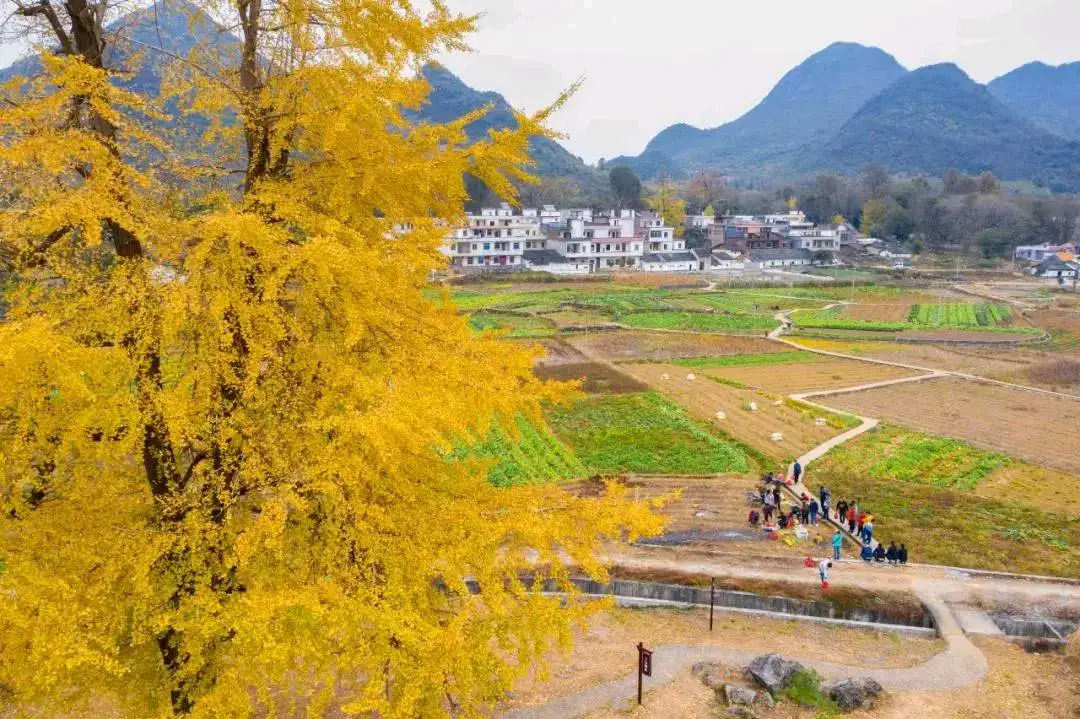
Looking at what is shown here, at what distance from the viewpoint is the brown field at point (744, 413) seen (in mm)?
33000

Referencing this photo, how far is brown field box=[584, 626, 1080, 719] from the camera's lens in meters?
13.7

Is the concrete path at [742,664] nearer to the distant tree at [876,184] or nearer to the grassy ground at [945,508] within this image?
the grassy ground at [945,508]

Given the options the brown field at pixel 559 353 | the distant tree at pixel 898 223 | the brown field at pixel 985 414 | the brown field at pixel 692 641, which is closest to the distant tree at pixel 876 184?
the distant tree at pixel 898 223

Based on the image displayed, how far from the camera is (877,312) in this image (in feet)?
238

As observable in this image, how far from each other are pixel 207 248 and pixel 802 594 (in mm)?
16876

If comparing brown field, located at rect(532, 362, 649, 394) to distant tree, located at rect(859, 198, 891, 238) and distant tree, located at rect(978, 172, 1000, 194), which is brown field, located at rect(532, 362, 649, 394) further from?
distant tree, located at rect(978, 172, 1000, 194)

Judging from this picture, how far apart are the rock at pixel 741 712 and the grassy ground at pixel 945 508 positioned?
418 inches

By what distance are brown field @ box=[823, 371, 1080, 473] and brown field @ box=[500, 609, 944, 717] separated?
1909 cm

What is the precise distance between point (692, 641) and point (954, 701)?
17.3ft

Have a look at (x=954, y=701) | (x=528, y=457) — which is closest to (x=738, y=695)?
(x=954, y=701)

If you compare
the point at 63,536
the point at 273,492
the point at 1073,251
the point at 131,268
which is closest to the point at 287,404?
the point at 273,492

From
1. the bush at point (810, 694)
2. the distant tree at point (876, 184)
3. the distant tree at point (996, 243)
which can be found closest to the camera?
the bush at point (810, 694)

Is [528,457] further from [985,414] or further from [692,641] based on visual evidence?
[985,414]

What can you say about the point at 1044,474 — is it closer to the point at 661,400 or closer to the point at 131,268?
the point at 661,400
